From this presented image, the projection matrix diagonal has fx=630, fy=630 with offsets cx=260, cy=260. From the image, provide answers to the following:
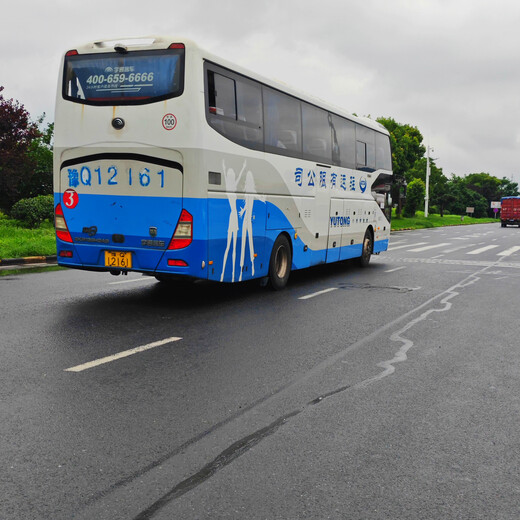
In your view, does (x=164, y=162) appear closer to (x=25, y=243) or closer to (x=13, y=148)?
(x=25, y=243)

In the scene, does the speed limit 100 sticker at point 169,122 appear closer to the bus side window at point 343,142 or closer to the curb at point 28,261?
the bus side window at point 343,142

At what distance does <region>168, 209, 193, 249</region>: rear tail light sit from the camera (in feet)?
28.4

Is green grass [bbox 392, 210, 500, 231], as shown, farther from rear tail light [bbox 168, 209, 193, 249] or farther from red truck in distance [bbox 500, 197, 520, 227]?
rear tail light [bbox 168, 209, 193, 249]

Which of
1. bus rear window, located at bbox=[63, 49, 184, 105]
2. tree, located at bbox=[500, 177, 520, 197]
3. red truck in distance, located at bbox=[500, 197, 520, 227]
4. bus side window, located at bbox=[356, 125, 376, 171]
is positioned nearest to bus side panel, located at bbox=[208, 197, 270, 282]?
bus rear window, located at bbox=[63, 49, 184, 105]

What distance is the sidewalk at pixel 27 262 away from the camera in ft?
47.1

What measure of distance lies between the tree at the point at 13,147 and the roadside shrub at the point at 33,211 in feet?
14.4

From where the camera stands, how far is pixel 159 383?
5.35 metres

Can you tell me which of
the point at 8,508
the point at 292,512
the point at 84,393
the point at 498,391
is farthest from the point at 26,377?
the point at 498,391

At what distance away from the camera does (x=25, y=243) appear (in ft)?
55.5

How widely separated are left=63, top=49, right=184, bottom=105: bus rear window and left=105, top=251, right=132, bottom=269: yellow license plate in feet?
7.00

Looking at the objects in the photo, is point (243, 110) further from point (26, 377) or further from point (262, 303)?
point (26, 377)

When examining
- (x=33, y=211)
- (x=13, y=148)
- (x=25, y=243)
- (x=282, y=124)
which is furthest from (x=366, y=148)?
(x=13, y=148)

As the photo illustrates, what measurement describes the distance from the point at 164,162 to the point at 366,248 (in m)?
8.64

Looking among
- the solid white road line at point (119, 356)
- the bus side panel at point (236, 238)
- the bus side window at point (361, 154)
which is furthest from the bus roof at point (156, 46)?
the bus side window at point (361, 154)
